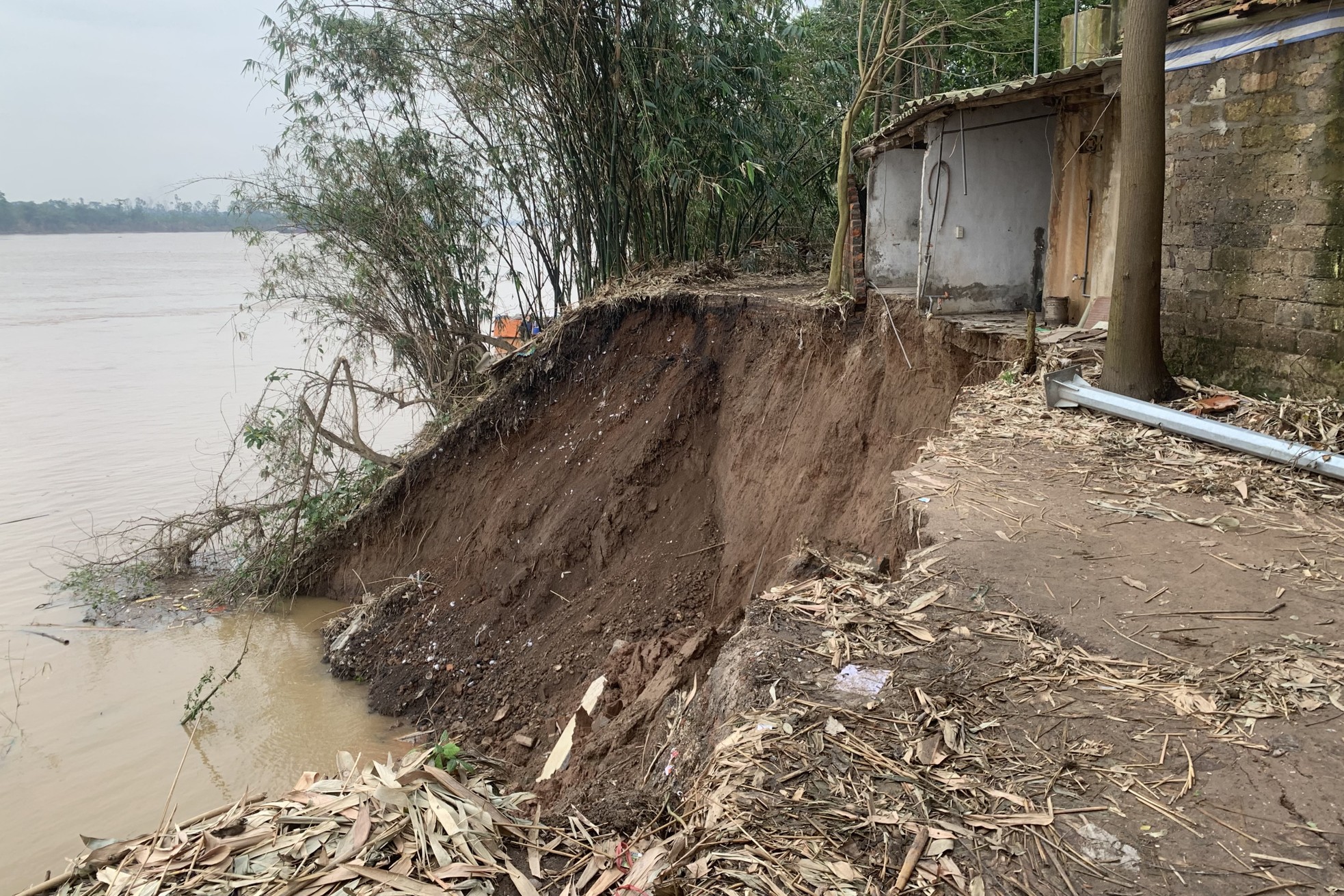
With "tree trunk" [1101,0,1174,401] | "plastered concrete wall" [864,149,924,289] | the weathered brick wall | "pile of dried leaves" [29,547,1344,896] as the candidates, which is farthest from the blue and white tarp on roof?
"pile of dried leaves" [29,547,1344,896]

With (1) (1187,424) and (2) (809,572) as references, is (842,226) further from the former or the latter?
(2) (809,572)

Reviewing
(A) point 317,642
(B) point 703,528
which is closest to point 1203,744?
(B) point 703,528

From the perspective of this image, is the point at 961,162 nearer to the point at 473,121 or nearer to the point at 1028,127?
the point at 1028,127

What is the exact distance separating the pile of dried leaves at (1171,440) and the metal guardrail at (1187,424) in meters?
0.05

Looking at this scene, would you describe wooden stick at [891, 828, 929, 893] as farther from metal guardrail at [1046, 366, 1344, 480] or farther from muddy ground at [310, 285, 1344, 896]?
metal guardrail at [1046, 366, 1344, 480]

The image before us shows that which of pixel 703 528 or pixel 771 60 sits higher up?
pixel 771 60

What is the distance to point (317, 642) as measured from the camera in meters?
8.95

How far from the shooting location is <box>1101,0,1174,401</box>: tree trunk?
17.7 ft

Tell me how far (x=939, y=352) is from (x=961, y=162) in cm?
215

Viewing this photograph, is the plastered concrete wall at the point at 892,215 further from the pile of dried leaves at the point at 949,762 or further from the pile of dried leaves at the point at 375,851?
the pile of dried leaves at the point at 375,851

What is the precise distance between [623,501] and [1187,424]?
4.77 m

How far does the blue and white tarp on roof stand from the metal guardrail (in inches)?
85.1

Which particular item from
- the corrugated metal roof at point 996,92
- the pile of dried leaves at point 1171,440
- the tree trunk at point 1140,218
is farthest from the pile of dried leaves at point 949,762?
the corrugated metal roof at point 996,92

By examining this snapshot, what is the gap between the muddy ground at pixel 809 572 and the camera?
2.56 meters
